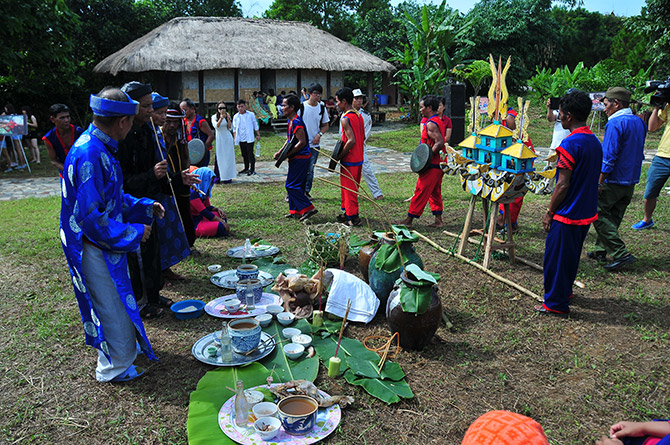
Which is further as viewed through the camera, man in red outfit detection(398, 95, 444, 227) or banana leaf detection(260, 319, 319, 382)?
man in red outfit detection(398, 95, 444, 227)

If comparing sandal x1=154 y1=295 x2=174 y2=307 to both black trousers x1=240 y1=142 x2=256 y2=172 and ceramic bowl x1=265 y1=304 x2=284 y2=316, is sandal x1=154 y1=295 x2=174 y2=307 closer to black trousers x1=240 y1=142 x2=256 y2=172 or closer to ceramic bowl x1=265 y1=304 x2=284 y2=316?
ceramic bowl x1=265 y1=304 x2=284 y2=316

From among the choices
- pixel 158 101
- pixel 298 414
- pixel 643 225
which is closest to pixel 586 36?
pixel 643 225

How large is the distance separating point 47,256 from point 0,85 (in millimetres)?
14793

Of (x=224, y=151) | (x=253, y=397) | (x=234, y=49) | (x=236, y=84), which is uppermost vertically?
(x=234, y=49)

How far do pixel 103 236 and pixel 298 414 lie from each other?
168 cm

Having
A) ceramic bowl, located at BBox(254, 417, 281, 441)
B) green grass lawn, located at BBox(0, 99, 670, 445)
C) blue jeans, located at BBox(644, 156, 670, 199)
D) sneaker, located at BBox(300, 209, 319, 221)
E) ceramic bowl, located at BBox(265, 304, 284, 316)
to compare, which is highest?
blue jeans, located at BBox(644, 156, 670, 199)

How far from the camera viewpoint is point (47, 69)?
13953 millimetres

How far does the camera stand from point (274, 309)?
447cm

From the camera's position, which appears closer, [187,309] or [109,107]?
[109,107]

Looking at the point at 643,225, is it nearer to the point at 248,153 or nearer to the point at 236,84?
the point at 248,153

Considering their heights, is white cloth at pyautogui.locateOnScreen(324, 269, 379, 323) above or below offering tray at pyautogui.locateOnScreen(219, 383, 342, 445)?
above

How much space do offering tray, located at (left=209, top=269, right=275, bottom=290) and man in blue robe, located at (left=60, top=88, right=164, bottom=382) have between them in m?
1.65

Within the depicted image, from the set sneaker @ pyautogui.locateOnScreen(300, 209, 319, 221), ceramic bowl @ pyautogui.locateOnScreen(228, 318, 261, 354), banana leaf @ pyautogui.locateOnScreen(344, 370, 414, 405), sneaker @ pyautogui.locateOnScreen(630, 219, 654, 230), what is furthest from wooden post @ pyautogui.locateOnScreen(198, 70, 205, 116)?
banana leaf @ pyautogui.locateOnScreen(344, 370, 414, 405)

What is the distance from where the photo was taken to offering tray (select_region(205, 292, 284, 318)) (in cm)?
438
